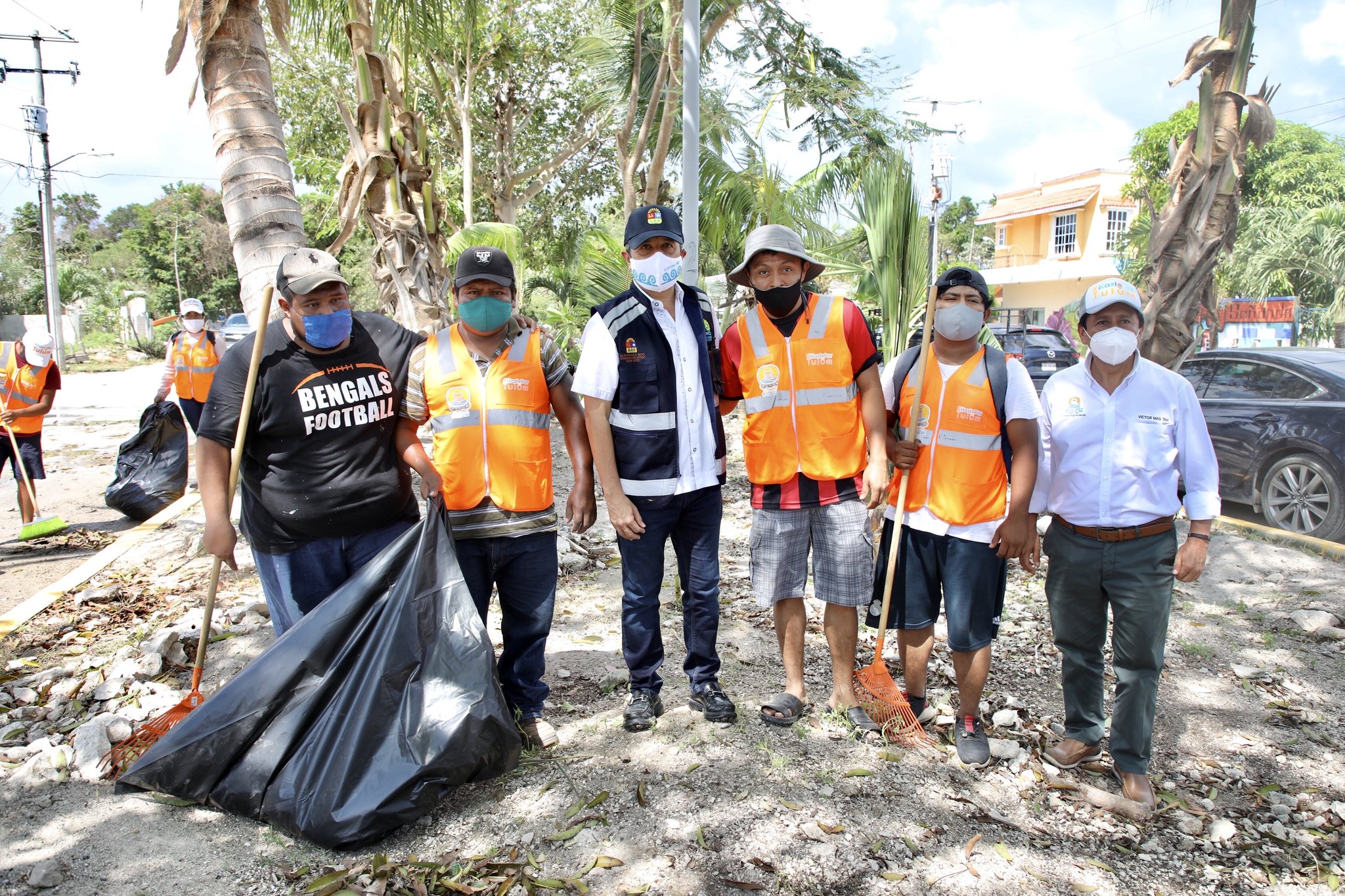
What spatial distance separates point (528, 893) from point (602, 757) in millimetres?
804

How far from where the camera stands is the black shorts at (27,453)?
7176 mm

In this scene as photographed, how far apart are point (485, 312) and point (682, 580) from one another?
1386mm

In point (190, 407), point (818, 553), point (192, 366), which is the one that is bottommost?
point (818, 553)

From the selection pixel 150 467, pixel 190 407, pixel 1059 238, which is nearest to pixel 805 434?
pixel 150 467

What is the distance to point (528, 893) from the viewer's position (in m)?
2.57

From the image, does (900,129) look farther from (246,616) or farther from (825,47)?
(246,616)

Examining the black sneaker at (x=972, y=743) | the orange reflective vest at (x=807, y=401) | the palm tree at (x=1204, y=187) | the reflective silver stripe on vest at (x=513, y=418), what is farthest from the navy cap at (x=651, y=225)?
the palm tree at (x=1204, y=187)

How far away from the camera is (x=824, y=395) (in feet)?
11.1

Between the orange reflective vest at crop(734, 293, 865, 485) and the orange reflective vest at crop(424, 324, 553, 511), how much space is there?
0.85 meters

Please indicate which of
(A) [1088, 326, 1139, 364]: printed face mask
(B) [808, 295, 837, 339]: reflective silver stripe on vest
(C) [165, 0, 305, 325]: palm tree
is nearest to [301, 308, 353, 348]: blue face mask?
(C) [165, 0, 305, 325]: palm tree

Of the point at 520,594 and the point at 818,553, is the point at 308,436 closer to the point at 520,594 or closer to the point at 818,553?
the point at 520,594

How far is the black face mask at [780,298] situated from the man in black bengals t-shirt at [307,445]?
147 cm

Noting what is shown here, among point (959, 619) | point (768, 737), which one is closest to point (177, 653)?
point (768, 737)

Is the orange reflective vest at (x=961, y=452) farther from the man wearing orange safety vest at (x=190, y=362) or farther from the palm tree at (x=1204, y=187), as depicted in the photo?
the man wearing orange safety vest at (x=190, y=362)
